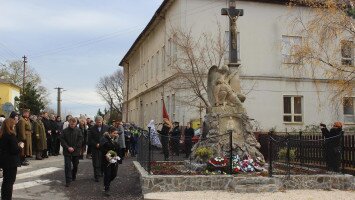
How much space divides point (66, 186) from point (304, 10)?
79.2 ft

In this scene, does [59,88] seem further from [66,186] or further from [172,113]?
[66,186]

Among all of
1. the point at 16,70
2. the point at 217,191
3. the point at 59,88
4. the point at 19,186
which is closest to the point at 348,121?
the point at 217,191

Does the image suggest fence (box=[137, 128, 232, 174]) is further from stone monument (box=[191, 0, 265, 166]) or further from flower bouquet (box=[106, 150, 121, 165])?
flower bouquet (box=[106, 150, 121, 165])

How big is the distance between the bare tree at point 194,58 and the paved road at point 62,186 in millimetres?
11723

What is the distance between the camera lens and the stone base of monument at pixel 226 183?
1077 cm

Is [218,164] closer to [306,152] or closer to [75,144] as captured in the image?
[306,152]

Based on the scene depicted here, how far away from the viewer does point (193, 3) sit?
28.5m

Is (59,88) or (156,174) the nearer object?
(156,174)

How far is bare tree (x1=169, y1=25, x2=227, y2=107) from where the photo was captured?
26205mm

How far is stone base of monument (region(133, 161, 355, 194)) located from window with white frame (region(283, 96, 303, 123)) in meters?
19.4

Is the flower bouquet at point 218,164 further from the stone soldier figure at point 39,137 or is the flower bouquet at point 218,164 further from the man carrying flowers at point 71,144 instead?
the stone soldier figure at point 39,137

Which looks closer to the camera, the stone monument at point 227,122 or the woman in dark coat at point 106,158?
the woman in dark coat at point 106,158

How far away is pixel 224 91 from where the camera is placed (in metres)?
13.4

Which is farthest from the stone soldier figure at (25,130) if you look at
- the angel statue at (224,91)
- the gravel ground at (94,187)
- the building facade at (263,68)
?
the building facade at (263,68)
